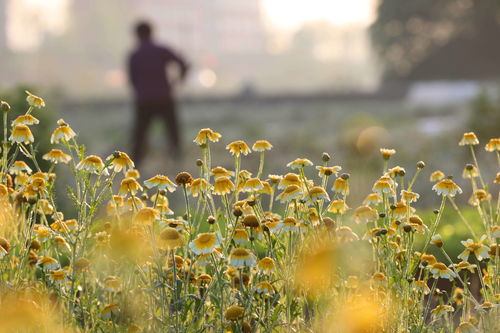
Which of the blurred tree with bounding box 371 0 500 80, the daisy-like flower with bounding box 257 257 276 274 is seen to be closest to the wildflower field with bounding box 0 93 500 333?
the daisy-like flower with bounding box 257 257 276 274

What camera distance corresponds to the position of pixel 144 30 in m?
9.32

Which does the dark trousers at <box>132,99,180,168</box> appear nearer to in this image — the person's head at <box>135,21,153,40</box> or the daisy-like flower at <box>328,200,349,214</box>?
the person's head at <box>135,21,153,40</box>

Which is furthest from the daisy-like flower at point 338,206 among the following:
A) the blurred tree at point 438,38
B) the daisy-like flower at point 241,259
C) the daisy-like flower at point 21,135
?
the blurred tree at point 438,38

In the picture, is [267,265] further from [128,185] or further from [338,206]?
[128,185]

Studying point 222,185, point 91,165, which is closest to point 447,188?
point 222,185

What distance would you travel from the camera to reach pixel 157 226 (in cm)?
291

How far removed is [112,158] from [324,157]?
0.82 meters

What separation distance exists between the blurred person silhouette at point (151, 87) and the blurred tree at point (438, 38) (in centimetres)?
2042

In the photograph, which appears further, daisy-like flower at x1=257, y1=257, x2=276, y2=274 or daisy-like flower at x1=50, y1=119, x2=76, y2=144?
daisy-like flower at x1=50, y1=119, x2=76, y2=144

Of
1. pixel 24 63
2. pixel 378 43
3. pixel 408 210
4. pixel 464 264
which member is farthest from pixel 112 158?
pixel 24 63

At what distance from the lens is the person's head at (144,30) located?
930 centimetres

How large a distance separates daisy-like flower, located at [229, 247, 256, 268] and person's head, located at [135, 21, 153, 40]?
291 inches

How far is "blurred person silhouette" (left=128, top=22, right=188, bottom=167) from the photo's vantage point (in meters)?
9.34

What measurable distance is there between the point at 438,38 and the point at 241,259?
92.0ft
